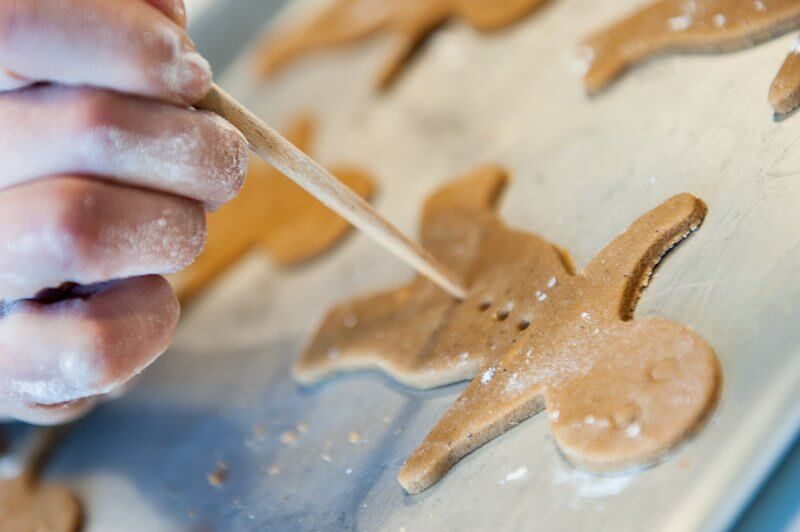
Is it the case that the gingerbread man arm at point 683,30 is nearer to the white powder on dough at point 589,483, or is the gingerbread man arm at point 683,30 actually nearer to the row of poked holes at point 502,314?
the row of poked holes at point 502,314

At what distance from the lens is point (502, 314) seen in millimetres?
654

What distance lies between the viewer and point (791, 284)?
54cm

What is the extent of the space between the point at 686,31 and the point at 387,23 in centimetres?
45

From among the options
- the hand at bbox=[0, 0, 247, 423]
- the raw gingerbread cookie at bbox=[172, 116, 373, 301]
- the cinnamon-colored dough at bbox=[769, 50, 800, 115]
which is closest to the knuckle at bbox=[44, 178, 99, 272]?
the hand at bbox=[0, 0, 247, 423]

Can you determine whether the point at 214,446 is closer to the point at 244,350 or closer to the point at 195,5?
the point at 244,350

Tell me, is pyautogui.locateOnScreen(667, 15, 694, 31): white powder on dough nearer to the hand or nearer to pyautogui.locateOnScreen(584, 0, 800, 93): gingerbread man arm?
pyautogui.locateOnScreen(584, 0, 800, 93): gingerbread man arm

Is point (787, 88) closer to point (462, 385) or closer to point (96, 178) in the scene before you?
point (462, 385)

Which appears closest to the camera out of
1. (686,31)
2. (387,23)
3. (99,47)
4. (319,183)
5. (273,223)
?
(99,47)

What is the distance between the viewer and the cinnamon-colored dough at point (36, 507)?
765 millimetres

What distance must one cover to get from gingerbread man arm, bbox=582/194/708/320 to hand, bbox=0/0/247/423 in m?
0.26

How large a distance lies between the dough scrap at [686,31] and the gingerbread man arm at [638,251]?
107mm

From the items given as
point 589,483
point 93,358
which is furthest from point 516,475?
point 93,358

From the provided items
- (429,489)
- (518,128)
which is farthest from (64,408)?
(518,128)

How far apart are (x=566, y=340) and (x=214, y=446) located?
36 cm
